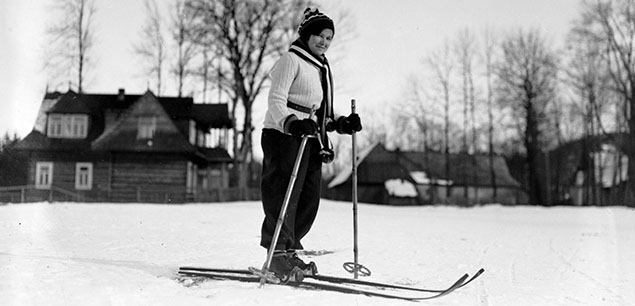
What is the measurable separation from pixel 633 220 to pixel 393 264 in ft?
52.8

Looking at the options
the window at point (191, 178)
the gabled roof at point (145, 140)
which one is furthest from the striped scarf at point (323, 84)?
the window at point (191, 178)

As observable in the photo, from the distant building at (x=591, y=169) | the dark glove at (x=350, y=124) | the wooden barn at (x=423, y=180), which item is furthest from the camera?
Result: the wooden barn at (x=423, y=180)

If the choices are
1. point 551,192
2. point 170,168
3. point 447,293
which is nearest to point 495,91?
point 551,192

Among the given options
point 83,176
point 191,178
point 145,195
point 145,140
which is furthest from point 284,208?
point 83,176

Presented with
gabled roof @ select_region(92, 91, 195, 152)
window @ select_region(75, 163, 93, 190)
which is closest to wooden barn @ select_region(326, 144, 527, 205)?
gabled roof @ select_region(92, 91, 195, 152)

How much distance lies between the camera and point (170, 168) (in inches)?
905

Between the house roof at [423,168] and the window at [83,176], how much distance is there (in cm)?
1849

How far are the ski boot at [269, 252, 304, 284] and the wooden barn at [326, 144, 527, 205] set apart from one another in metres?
32.1

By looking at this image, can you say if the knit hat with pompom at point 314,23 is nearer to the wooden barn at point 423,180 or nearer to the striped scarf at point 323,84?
the striped scarf at point 323,84

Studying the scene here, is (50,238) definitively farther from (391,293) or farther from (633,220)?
(633,220)

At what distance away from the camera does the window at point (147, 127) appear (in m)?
23.3

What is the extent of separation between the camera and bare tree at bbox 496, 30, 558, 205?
33344mm

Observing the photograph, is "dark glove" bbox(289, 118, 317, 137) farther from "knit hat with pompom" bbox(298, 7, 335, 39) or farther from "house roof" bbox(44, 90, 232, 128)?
"house roof" bbox(44, 90, 232, 128)

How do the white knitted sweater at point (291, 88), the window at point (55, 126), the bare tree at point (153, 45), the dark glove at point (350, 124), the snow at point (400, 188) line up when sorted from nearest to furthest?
the white knitted sweater at point (291, 88)
the dark glove at point (350, 124)
the bare tree at point (153, 45)
the window at point (55, 126)
the snow at point (400, 188)
